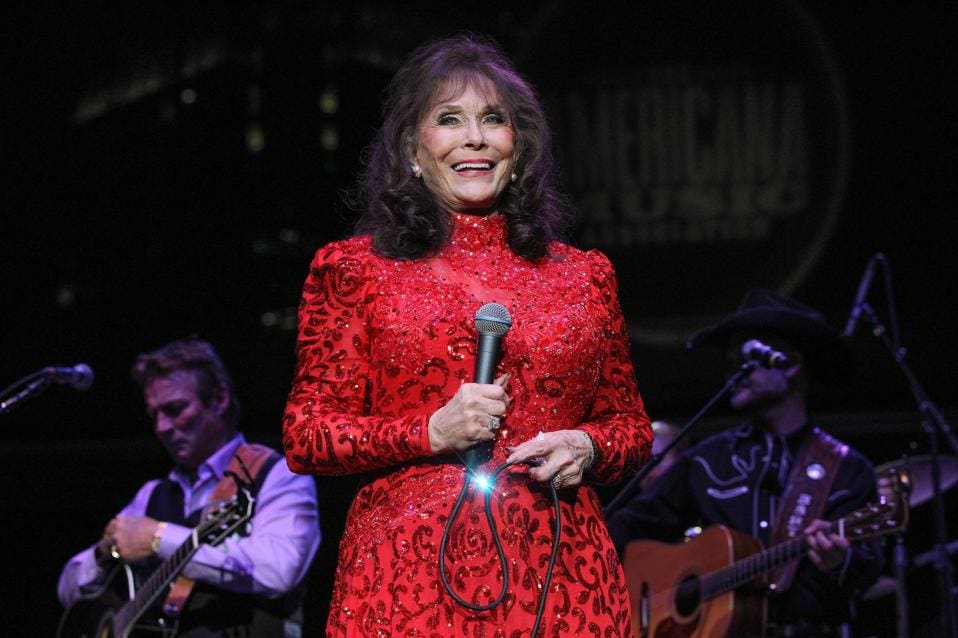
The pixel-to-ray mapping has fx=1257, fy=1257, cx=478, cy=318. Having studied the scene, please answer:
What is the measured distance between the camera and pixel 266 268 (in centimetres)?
551

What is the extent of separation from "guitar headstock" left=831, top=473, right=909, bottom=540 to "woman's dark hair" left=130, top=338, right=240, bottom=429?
237 cm

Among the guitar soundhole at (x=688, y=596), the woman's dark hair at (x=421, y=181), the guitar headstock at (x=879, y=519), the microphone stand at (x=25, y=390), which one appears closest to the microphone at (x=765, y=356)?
the guitar headstock at (x=879, y=519)

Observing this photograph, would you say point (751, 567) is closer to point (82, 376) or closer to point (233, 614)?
point (233, 614)

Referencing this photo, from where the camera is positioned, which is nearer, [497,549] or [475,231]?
[497,549]

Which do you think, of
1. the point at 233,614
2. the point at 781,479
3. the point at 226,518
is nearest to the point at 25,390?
the point at 226,518

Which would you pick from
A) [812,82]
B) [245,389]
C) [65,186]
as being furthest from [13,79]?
[812,82]

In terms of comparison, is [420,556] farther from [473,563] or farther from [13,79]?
[13,79]

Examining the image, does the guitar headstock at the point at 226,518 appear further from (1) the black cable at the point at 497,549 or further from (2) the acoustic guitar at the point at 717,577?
(1) the black cable at the point at 497,549

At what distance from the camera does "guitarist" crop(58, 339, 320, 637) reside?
14.1 feet

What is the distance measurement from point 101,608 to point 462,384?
10.3ft

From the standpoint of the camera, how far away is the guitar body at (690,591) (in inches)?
179

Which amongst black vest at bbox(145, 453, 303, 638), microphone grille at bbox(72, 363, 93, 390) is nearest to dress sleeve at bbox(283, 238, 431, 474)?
microphone grille at bbox(72, 363, 93, 390)

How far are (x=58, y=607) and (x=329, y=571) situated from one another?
140 centimetres

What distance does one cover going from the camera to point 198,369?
16.4 ft
